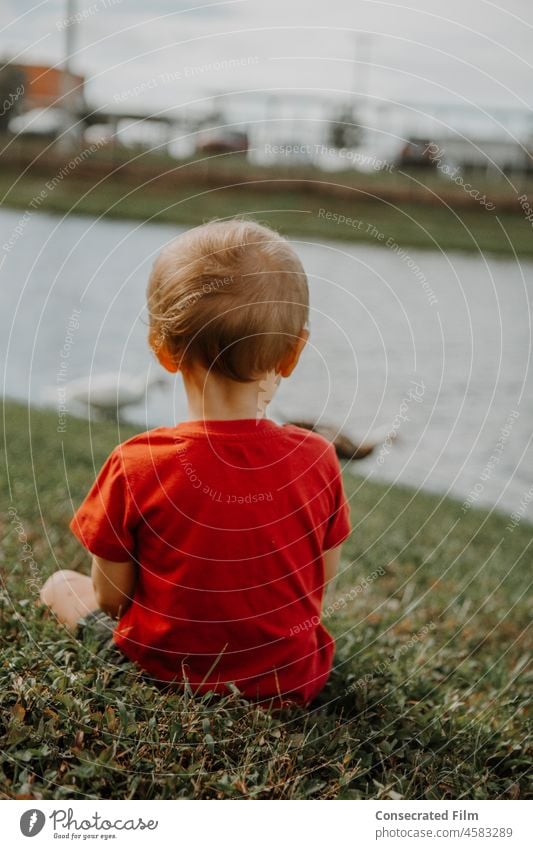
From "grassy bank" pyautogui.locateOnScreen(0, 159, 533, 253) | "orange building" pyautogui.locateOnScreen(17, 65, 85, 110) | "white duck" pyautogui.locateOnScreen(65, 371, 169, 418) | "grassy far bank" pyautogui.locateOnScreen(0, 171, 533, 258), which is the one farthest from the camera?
"grassy far bank" pyautogui.locateOnScreen(0, 171, 533, 258)

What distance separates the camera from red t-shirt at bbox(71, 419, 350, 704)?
1669 mm

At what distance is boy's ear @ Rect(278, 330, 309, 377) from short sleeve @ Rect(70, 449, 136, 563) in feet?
1.17

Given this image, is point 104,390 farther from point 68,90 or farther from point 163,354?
point 163,354

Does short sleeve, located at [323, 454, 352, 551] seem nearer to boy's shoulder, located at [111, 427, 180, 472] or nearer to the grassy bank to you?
boy's shoulder, located at [111, 427, 180, 472]

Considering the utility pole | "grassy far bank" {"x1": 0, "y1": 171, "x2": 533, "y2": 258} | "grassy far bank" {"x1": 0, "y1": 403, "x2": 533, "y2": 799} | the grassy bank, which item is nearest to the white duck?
the utility pole

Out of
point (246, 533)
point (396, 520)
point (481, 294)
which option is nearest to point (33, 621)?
point (246, 533)

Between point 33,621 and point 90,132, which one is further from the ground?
point 90,132

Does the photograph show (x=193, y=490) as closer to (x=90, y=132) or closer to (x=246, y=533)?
(x=246, y=533)

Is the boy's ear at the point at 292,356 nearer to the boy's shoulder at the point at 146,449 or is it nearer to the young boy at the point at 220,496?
the young boy at the point at 220,496

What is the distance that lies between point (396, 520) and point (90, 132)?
128 inches

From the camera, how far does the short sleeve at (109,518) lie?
1.67 meters

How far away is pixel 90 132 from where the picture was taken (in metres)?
5.71

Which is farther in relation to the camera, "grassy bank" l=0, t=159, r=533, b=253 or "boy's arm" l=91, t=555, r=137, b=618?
"grassy bank" l=0, t=159, r=533, b=253
